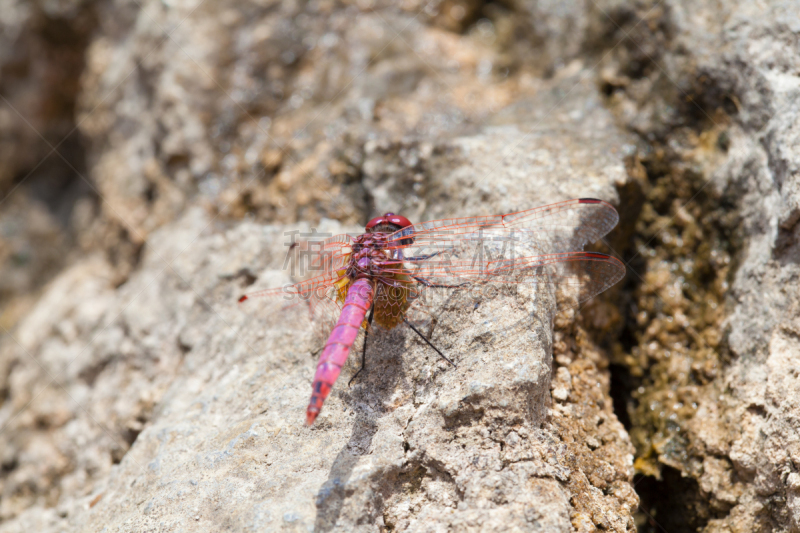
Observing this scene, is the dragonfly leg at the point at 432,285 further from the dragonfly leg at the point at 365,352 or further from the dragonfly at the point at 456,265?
the dragonfly leg at the point at 365,352

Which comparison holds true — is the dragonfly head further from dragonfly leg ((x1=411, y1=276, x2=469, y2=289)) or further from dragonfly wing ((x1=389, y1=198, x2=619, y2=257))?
dragonfly leg ((x1=411, y1=276, x2=469, y2=289))

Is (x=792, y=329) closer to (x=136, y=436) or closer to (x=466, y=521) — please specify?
(x=466, y=521)

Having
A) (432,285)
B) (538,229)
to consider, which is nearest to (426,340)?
(432,285)

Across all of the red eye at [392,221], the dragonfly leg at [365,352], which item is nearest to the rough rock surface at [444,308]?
the dragonfly leg at [365,352]

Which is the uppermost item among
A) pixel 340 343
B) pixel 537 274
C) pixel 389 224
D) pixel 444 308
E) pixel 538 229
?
pixel 538 229

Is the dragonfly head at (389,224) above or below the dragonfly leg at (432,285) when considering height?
above

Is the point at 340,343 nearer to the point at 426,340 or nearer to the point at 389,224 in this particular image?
the point at 426,340

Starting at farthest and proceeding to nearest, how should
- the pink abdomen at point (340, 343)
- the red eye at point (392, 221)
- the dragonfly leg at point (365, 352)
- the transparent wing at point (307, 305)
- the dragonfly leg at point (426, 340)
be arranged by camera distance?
the red eye at point (392, 221) < the transparent wing at point (307, 305) < the dragonfly leg at point (365, 352) < the dragonfly leg at point (426, 340) < the pink abdomen at point (340, 343)
